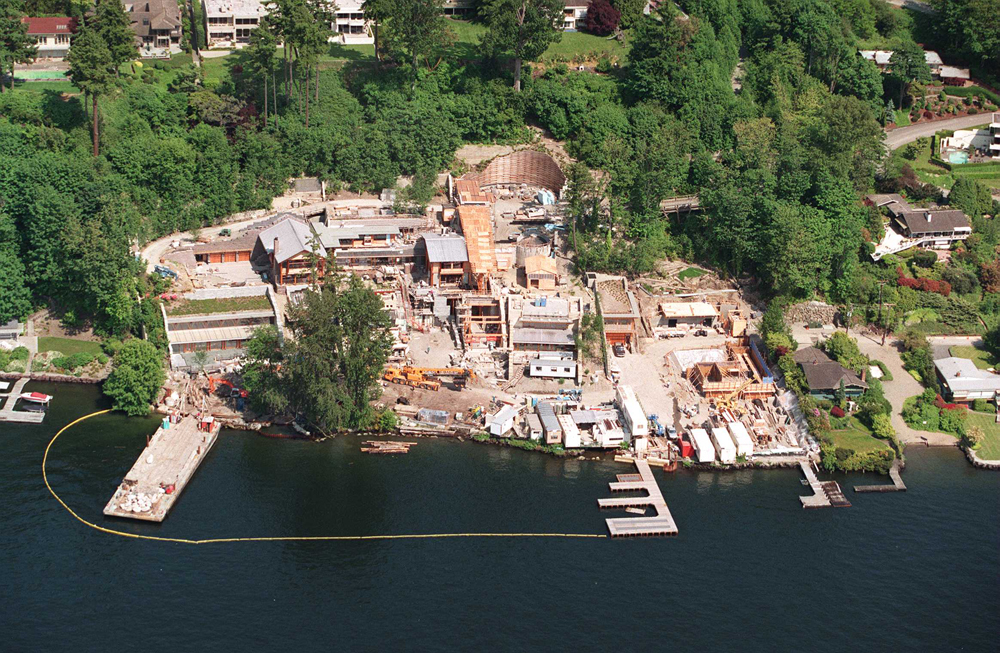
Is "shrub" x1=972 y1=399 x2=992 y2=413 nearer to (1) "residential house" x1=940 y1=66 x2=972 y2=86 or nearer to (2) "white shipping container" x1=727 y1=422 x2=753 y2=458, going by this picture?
(2) "white shipping container" x1=727 y1=422 x2=753 y2=458

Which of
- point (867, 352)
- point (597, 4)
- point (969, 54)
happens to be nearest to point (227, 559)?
point (867, 352)

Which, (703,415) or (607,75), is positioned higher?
(607,75)

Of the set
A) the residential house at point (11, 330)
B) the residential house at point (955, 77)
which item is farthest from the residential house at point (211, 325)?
the residential house at point (955, 77)

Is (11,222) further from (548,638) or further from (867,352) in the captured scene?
(867,352)

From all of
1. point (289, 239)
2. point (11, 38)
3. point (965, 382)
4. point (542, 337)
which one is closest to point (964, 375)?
point (965, 382)

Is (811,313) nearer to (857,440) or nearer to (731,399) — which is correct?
(731,399)

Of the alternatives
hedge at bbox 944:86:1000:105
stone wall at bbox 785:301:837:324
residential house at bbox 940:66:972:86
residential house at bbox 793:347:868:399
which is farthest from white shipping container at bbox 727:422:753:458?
residential house at bbox 940:66:972:86
